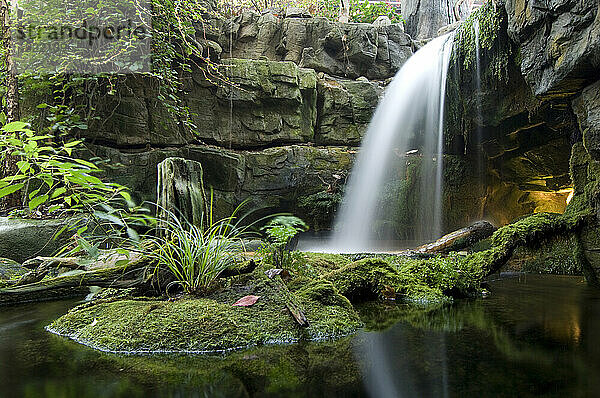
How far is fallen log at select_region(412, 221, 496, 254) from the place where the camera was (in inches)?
304

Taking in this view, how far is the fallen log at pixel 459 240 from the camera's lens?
771 centimetres

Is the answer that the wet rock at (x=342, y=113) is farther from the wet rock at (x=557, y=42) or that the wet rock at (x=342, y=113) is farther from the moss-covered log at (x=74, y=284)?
the moss-covered log at (x=74, y=284)

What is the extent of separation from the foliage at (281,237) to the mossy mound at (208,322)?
0.72 metres

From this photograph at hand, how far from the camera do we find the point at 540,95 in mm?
5402

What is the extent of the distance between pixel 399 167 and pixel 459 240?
275cm

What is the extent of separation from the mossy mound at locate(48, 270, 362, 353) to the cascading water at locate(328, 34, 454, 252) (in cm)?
671

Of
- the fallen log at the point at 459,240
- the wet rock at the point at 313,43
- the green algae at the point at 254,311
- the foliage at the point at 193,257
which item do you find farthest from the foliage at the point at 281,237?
the wet rock at the point at 313,43

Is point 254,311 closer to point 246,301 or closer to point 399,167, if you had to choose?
point 246,301

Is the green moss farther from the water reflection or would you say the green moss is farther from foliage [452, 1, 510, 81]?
the water reflection

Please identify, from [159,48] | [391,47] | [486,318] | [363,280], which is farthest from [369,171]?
[486,318]

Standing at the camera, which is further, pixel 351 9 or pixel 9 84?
pixel 351 9

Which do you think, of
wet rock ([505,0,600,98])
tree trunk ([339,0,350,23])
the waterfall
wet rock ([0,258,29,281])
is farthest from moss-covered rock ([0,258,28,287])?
tree trunk ([339,0,350,23])

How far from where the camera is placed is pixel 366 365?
200 centimetres

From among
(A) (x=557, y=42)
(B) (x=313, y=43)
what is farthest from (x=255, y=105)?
(A) (x=557, y=42)
